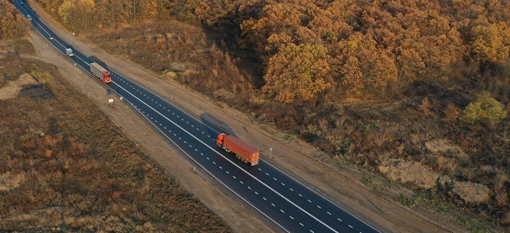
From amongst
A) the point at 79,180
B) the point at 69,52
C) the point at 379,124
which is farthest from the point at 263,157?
the point at 69,52

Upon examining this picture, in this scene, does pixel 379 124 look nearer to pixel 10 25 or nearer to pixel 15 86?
pixel 15 86

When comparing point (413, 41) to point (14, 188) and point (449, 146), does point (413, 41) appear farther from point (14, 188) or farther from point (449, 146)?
point (14, 188)

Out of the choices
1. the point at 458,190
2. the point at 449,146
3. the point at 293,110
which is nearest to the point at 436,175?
the point at 458,190

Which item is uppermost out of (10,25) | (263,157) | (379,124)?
(379,124)

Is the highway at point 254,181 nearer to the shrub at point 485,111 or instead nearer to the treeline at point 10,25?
the shrub at point 485,111

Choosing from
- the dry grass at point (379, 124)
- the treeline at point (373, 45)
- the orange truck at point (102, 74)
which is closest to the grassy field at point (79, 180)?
the orange truck at point (102, 74)

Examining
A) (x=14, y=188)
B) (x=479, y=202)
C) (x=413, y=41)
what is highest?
(x=413, y=41)

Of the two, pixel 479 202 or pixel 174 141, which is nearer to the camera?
pixel 479 202
